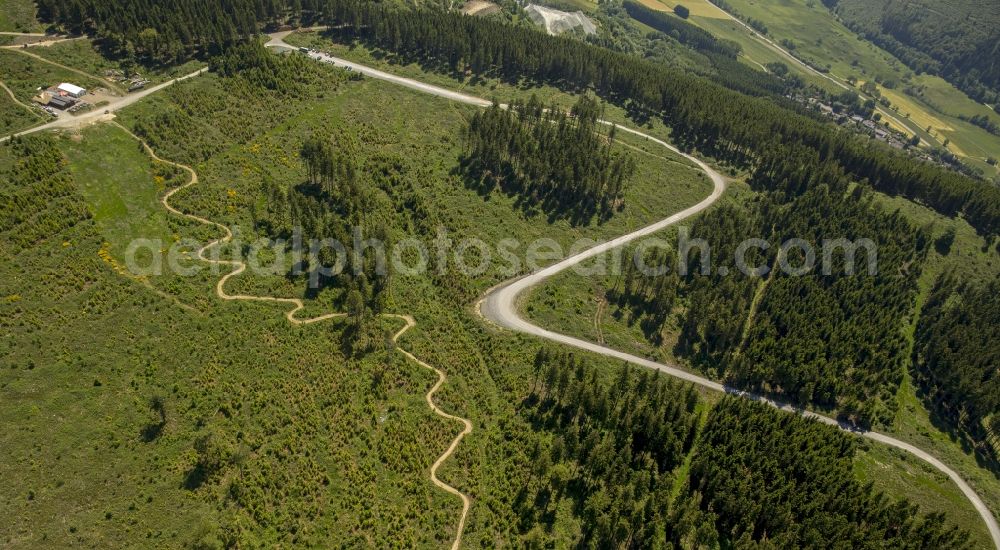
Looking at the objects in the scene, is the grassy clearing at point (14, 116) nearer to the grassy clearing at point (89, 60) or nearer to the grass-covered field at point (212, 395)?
the grass-covered field at point (212, 395)

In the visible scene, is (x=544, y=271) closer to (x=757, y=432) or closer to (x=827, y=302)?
(x=757, y=432)

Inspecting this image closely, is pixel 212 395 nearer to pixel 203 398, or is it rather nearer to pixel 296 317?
pixel 203 398

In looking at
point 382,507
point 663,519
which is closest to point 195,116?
point 382,507

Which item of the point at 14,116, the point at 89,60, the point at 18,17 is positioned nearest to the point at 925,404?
the point at 14,116

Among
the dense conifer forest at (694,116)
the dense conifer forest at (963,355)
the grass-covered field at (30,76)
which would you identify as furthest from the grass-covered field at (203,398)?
the dense conifer forest at (963,355)

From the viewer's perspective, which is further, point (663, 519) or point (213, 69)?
point (213, 69)

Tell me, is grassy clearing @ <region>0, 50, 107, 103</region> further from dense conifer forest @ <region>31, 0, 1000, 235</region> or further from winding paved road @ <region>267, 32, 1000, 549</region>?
winding paved road @ <region>267, 32, 1000, 549</region>
